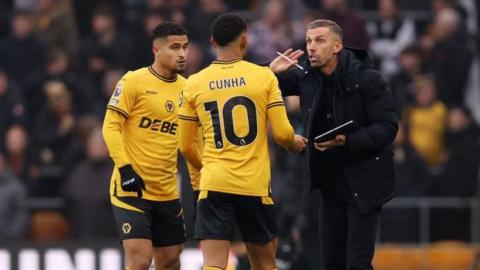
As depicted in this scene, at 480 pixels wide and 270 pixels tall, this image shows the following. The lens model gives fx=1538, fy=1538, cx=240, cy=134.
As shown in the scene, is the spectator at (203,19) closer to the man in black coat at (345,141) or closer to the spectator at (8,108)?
the spectator at (8,108)

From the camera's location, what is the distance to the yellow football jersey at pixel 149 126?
12438 millimetres

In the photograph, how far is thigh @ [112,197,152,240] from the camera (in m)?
12.4

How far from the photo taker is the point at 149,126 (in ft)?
41.1

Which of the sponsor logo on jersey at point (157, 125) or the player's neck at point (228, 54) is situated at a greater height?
the player's neck at point (228, 54)

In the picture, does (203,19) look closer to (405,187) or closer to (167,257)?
(405,187)

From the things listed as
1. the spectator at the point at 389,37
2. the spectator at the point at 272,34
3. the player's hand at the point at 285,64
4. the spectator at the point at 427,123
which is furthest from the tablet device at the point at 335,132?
the spectator at the point at 389,37

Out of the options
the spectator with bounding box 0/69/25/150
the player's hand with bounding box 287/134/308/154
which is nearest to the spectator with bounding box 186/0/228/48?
the spectator with bounding box 0/69/25/150

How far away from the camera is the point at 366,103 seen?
1195 centimetres

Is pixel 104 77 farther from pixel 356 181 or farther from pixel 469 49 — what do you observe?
pixel 356 181

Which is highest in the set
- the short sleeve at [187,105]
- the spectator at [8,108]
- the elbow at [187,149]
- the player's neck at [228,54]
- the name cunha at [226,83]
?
the player's neck at [228,54]

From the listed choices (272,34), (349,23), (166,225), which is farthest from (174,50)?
(272,34)

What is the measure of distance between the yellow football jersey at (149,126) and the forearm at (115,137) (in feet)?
0.18

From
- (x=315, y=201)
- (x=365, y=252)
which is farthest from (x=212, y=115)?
(x=315, y=201)

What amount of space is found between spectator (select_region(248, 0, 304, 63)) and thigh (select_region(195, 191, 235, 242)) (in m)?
8.49
